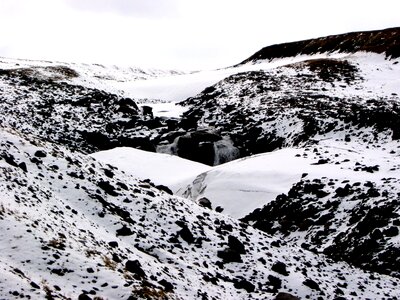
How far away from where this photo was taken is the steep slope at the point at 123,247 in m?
10.8

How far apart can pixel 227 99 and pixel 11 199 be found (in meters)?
39.0

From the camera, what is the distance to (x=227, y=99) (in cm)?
5062

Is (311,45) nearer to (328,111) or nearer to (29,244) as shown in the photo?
(328,111)

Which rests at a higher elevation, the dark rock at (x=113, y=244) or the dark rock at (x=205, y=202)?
the dark rock at (x=113, y=244)

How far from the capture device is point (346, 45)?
6750cm

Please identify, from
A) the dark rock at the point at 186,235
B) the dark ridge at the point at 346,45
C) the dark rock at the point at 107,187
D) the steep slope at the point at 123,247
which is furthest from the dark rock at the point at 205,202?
the dark ridge at the point at 346,45

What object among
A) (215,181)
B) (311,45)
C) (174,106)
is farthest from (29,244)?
(311,45)

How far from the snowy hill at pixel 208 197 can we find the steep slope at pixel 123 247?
49mm

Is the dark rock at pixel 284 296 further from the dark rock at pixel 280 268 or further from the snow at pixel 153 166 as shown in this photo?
the snow at pixel 153 166

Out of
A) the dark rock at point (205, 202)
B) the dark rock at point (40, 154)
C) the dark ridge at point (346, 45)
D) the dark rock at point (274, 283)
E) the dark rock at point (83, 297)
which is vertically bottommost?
the dark rock at point (274, 283)

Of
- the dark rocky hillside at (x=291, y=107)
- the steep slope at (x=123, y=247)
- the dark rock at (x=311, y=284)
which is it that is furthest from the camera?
the dark rocky hillside at (x=291, y=107)

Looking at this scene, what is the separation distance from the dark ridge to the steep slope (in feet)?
152

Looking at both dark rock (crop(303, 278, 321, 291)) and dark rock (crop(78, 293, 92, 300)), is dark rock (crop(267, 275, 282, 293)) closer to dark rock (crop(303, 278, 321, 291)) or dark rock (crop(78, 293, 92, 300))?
dark rock (crop(303, 278, 321, 291))

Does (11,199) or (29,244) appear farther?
(11,199)
